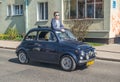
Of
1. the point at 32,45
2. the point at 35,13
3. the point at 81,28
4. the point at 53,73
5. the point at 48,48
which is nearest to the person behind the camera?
the point at 53,73

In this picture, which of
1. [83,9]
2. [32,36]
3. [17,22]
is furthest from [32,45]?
[17,22]

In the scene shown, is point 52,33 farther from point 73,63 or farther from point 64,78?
point 64,78

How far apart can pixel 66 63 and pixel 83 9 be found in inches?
444

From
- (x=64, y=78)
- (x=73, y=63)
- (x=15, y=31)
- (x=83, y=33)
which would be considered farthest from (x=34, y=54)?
(x=15, y=31)

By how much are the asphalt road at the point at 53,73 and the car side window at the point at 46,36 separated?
105cm

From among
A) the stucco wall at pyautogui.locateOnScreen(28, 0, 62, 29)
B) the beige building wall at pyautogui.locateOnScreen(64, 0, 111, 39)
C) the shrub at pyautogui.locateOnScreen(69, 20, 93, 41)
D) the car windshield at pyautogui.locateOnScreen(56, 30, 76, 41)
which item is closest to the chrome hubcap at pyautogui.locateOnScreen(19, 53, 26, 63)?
the car windshield at pyautogui.locateOnScreen(56, 30, 76, 41)

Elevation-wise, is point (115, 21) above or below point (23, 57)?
above

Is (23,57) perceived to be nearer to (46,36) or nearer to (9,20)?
(46,36)

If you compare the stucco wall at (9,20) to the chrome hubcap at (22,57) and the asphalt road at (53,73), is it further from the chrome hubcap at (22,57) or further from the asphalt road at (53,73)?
the asphalt road at (53,73)

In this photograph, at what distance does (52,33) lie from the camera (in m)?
10.8

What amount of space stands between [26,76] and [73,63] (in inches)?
69.0

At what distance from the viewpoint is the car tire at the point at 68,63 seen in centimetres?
1002

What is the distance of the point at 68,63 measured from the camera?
10.1 metres

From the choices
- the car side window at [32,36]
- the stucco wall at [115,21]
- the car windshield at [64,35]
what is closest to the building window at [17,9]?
the stucco wall at [115,21]
